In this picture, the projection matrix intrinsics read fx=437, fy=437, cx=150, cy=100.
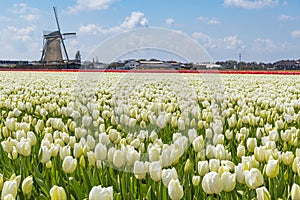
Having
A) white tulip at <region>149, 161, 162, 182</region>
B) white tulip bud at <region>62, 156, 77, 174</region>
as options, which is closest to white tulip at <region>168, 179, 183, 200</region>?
white tulip at <region>149, 161, 162, 182</region>

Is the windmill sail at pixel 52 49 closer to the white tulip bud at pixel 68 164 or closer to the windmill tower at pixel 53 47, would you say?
the windmill tower at pixel 53 47

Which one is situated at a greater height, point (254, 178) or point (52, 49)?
point (52, 49)

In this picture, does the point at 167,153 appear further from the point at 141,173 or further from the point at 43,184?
the point at 43,184

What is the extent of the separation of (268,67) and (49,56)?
60.8ft

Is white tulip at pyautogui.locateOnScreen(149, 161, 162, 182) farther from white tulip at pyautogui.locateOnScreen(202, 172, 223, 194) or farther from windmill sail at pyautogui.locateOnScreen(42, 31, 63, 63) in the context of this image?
windmill sail at pyautogui.locateOnScreen(42, 31, 63, 63)

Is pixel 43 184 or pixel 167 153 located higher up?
pixel 167 153

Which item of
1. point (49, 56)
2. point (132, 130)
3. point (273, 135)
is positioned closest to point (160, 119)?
point (132, 130)

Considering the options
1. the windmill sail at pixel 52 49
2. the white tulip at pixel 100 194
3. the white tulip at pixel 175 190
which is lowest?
the white tulip at pixel 175 190

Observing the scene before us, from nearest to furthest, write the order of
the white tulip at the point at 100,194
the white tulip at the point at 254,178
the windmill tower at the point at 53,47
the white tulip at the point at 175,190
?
the white tulip at the point at 100,194 → the white tulip at the point at 175,190 → the white tulip at the point at 254,178 → the windmill tower at the point at 53,47

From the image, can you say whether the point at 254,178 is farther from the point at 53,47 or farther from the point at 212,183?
the point at 53,47

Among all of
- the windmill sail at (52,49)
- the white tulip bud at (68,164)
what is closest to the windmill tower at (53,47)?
the windmill sail at (52,49)

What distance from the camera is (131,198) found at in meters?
1.87

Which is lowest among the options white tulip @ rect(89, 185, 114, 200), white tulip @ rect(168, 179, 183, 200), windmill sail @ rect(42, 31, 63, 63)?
white tulip @ rect(168, 179, 183, 200)

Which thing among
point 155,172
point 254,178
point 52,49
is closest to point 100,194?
point 155,172
